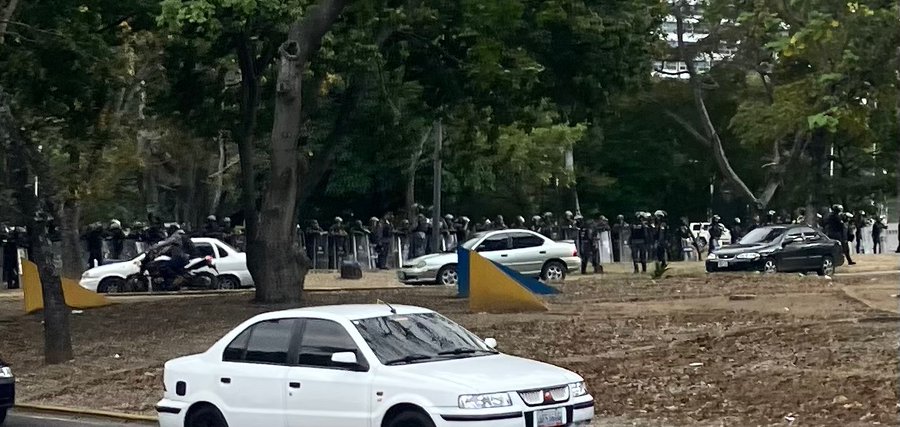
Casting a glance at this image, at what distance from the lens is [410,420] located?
38.7ft

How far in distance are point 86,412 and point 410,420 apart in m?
7.18

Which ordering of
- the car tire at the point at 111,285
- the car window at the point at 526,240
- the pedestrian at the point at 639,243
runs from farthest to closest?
1. the pedestrian at the point at 639,243
2. the car window at the point at 526,240
3. the car tire at the point at 111,285

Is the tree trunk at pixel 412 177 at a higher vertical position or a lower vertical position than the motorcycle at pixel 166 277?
higher

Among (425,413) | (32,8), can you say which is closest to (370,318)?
(425,413)

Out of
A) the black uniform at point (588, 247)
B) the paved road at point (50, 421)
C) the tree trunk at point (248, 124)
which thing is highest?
the tree trunk at point (248, 124)

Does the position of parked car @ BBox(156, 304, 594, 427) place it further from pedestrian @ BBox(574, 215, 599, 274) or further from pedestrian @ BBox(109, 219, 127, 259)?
pedestrian @ BBox(109, 219, 127, 259)

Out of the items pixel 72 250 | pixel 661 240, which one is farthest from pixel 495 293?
pixel 72 250

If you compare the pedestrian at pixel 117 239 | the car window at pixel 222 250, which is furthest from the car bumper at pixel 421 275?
the pedestrian at pixel 117 239

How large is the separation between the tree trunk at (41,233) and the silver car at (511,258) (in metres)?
15.3

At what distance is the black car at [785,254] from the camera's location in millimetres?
37062

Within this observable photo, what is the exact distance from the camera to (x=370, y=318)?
1283cm

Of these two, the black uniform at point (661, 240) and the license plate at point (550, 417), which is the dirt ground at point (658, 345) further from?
A: the black uniform at point (661, 240)

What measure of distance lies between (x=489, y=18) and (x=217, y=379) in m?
13.0

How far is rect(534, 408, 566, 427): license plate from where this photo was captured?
11688mm
